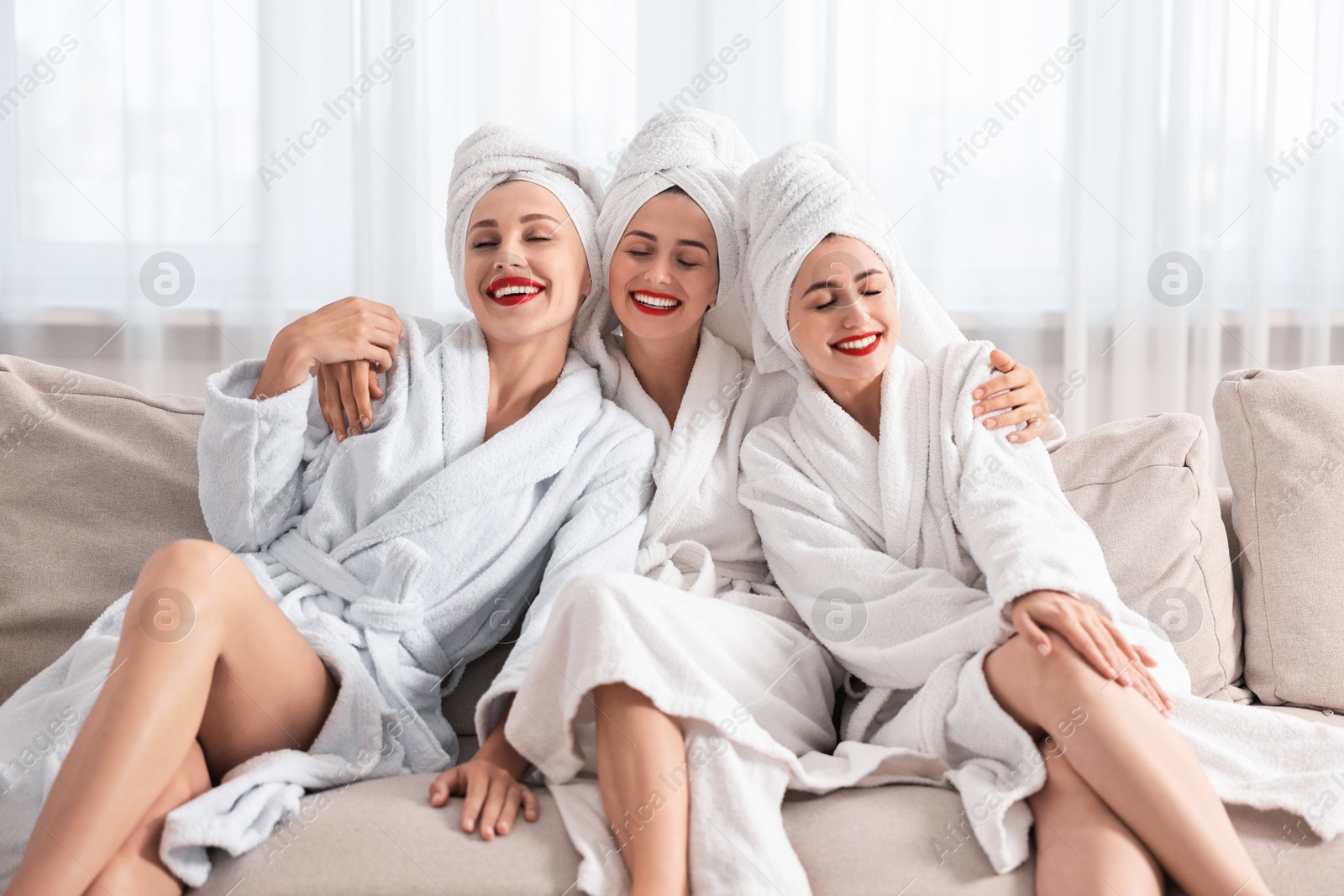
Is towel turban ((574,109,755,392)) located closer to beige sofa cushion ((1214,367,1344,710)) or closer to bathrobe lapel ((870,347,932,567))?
bathrobe lapel ((870,347,932,567))

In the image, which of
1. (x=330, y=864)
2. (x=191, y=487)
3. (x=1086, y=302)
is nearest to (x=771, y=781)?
(x=330, y=864)

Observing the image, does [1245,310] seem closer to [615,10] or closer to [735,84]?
[735,84]

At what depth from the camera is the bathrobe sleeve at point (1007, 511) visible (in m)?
1.15

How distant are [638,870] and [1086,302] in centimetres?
173

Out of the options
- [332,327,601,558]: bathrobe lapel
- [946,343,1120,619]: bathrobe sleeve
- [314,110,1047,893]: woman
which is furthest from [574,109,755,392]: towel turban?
[946,343,1120,619]: bathrobe sleeve

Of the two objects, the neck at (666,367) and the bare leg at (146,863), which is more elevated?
the neck at (666,367)

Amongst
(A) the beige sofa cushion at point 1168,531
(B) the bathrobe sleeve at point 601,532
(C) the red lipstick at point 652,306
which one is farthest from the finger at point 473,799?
(A) the beige sofa cushion at point 1168,531

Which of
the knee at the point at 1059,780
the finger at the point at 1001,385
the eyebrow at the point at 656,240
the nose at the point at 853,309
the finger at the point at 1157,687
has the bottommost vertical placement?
the knee at the point at 1059,780

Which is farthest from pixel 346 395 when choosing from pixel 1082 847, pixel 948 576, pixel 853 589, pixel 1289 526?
pixel 1289 526

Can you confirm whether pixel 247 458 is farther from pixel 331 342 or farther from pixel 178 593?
pixel 178 593

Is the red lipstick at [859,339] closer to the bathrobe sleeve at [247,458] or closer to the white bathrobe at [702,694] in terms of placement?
the white bathrobe at [702,694]

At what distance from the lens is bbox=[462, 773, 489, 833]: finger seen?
3.44ft

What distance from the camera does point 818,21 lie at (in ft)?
7.20

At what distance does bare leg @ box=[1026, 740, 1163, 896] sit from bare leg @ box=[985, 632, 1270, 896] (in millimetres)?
13
